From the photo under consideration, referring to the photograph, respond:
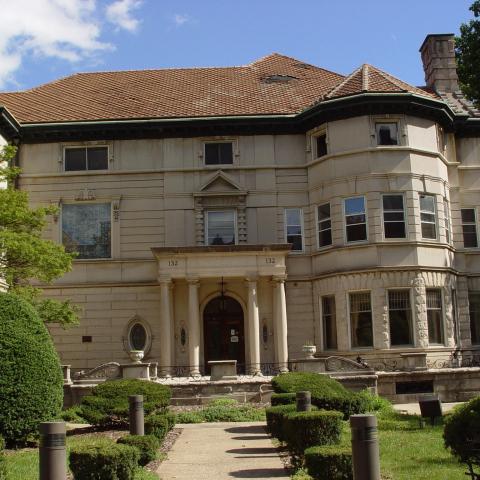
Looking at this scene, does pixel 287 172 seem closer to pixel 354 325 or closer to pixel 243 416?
pixel 354 325

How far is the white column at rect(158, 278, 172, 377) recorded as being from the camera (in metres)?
26.0

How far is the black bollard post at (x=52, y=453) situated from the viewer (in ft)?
25.4

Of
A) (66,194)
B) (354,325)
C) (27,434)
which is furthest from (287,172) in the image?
(27,434)

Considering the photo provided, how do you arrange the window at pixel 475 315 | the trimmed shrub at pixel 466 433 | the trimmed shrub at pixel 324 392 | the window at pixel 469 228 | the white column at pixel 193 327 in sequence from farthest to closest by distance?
A: the window at pixel 469 228, the window at pixel 475 315, the white column at pixel 193 327, the trimmed shrub at pixel 324 392, the trimmed shrub at pixel 466 433

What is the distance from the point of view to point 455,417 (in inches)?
346

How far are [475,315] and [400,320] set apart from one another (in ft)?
17.3

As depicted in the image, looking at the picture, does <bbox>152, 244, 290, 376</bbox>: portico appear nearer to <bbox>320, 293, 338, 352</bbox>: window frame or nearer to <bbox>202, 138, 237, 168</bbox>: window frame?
<bbox>320, 293, 338, 352</bbox>: window frame

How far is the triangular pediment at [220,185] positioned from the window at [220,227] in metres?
0.85

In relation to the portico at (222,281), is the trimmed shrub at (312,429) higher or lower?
lower

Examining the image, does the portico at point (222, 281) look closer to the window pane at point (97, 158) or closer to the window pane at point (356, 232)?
the window pane at point (356, 232)

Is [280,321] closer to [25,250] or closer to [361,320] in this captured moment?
[361,320]

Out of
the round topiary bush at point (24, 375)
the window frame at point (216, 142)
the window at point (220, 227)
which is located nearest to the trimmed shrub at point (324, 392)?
the round topiary bush at point (24, 375)

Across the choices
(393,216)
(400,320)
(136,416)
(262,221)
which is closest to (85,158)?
(262,221)

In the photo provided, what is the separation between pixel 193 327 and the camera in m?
25.8
